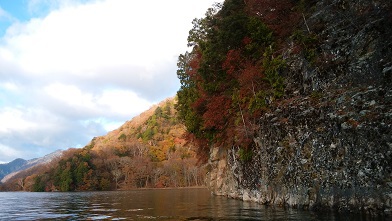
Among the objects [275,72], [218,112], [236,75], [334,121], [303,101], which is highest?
[236,75]

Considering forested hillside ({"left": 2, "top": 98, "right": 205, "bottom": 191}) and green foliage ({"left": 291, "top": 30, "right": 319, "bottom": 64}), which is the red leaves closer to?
green foliage ({"left": 291, "top": 30, "right": 319, "bottom": 64})

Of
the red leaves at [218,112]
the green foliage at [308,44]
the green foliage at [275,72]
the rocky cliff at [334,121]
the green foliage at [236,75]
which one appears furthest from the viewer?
the red leaves at [218,112]

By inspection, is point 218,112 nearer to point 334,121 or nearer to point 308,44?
point 308,44

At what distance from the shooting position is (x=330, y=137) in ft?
47.7

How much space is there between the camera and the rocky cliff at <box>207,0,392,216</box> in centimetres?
1259

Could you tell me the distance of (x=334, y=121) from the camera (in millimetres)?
14539

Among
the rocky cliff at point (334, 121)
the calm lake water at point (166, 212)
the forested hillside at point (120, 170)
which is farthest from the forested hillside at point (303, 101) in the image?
the forested hillside at point (120, 170)

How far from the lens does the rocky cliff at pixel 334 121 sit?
12.6m

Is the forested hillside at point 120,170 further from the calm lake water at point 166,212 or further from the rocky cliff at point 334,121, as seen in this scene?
the rocky cliff at point 334,121

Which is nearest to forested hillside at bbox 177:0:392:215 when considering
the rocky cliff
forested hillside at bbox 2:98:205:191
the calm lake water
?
the rocky cliff

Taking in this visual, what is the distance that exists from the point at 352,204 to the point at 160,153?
103799mm

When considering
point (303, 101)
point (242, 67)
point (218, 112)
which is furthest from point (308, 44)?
point (218, 112)

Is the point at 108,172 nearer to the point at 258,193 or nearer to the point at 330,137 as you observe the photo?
the point at 258,193

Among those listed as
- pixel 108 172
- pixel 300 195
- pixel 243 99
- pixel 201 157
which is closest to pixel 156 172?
pixel 108 172
